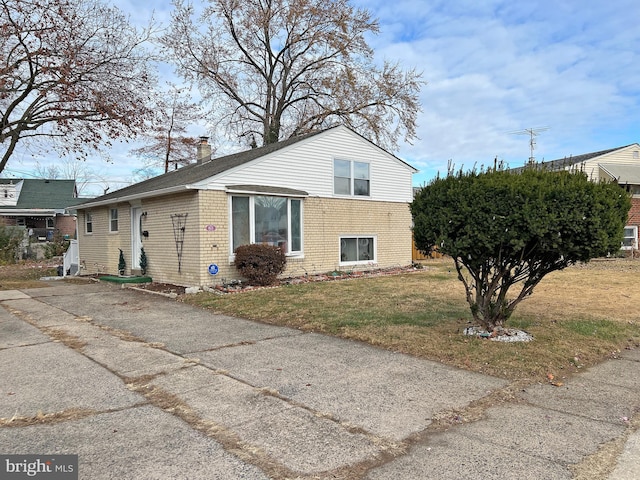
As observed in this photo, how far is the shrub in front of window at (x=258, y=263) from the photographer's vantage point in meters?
11.9

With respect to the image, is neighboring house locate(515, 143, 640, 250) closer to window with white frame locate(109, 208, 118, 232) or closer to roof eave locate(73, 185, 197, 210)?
roof eave locate(73, 185, 197, 210)

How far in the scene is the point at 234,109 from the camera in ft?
94.8

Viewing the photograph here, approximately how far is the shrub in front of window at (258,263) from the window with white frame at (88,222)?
27.8 ft

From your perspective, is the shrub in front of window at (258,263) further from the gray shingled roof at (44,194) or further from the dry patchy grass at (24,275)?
the gray shingled roof at (44,194)

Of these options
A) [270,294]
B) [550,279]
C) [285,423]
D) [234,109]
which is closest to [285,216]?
[270,294]

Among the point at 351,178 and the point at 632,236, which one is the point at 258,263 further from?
the point at 632,236

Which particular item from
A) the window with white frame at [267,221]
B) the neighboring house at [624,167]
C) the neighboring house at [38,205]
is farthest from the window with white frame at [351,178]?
the neighboring house at [38,205]

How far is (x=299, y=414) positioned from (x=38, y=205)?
37300mm

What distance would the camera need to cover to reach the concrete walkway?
2.97 meters

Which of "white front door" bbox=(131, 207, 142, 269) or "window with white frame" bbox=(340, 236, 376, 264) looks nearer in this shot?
"white front door" bbox=(131, 207, 142, 269)

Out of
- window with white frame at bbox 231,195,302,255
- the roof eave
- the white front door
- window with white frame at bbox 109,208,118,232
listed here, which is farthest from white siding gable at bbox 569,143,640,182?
window with white frame at bbox 109,208,118,232

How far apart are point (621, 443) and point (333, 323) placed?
4440mm

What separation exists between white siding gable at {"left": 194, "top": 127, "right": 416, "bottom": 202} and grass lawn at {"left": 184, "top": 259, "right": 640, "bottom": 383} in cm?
325

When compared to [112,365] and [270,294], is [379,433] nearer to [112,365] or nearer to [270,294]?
[112,365]
